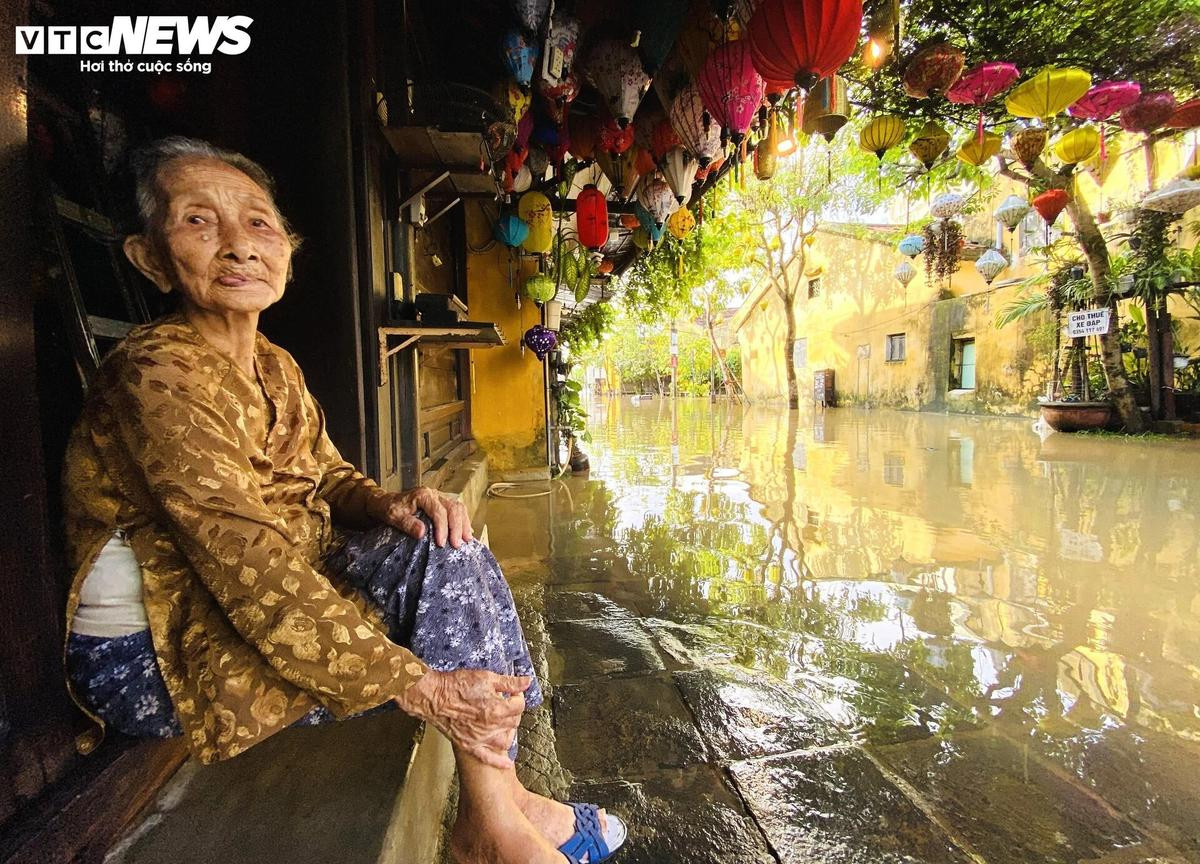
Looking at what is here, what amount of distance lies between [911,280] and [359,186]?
19.6 m

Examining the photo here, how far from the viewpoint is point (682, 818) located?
164 centimetres

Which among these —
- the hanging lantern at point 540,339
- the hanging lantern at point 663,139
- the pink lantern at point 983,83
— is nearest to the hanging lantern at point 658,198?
the hanging lantern at point 663,139

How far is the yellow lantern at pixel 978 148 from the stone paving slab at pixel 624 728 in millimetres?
6641

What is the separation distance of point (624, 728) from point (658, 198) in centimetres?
433

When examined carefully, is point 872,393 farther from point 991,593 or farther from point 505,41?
point 505,41

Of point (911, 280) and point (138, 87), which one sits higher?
point (911, 280)

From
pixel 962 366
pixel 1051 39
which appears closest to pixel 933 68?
pixel 1051 39

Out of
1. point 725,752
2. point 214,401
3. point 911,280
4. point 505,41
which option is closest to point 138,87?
point 214,401

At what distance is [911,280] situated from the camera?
18.4m

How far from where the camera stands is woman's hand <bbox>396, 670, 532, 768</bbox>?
1.15m

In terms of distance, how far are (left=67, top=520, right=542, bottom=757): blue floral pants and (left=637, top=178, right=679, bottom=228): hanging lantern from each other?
4.25 m

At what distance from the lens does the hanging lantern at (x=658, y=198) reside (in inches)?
195

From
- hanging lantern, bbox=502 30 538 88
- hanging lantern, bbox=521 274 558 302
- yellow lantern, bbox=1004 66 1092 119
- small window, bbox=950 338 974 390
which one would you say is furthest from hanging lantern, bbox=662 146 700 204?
small window, bbox=950 338 974 390

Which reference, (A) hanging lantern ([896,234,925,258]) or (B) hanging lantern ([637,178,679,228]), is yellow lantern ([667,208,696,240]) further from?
(A) hanging lantern ([896,234,925,258])
